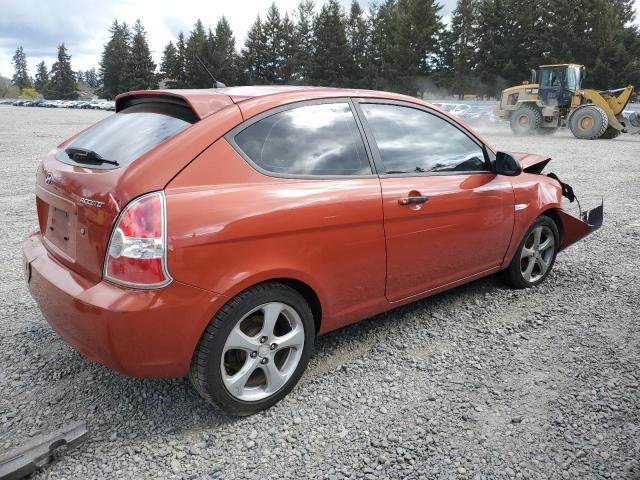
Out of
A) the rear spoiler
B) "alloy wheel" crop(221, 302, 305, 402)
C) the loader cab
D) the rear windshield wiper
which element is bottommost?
"alloy wheel" crop(221, 302, 305, 402)

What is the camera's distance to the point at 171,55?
81438mm

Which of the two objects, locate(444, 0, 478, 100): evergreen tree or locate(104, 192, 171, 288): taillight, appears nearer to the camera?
locate(104, 192, 171, 288): taillight

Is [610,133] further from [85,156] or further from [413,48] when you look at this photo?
[413,48]

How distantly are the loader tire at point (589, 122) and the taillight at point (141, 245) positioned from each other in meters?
19.9

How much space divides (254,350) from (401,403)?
84 cm

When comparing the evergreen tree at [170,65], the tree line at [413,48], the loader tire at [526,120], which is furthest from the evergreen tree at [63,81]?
the loader tire at [526,120]

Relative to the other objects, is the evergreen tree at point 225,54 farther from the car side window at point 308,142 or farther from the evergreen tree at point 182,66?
the car side window at point 308,142

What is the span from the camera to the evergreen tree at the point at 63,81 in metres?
100

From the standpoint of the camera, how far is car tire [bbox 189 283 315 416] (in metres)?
2.34

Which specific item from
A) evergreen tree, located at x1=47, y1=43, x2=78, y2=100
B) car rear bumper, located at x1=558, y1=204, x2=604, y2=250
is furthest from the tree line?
car rear bumper, located at x1=558, y1=204, x2=604, y2=250

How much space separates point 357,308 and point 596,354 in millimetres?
1547

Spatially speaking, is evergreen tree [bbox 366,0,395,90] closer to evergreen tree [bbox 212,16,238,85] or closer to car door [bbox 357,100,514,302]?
evergreen tree [bbox 212,16,238,85]

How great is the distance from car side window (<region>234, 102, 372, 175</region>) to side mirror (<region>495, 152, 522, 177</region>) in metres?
1.21

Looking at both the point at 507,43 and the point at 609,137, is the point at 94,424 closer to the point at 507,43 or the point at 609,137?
the point at 609,137
